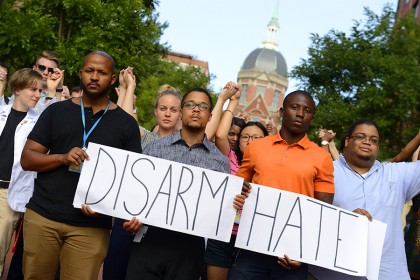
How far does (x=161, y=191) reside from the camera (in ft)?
14.6

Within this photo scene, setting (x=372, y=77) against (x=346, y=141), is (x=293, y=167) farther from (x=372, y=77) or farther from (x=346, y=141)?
(x=372, y=77)

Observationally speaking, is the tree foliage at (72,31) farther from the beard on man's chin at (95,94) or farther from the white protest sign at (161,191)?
the white protest sign at (161,191)

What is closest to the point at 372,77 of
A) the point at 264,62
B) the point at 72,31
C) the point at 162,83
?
the point at 72,31

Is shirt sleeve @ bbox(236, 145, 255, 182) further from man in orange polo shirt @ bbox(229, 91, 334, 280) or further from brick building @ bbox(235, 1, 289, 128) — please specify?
brick building @ bbox(235, 1, 289, 128)

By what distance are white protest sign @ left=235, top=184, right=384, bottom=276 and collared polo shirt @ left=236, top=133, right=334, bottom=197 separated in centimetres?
8

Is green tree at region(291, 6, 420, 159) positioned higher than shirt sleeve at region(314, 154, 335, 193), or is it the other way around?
green tree at region(291, 6, 420, 159)

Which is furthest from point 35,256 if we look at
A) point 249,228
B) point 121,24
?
point 121,24

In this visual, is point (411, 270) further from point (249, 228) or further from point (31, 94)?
point (31, 94)

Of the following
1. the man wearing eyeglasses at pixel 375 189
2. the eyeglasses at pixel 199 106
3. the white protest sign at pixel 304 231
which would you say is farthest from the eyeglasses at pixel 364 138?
the eyeglasses at pixel 199 106

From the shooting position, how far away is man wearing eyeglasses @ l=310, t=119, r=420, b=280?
460 cm

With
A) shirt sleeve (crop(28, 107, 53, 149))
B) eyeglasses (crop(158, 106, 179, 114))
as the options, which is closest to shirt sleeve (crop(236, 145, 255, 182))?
eyeglasses (crop(158, 106, 179, 114))

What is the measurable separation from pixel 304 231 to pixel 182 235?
2.58 feet

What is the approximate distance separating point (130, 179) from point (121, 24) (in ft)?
47.9

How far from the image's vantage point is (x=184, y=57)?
9225 centimetres
